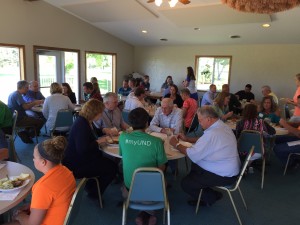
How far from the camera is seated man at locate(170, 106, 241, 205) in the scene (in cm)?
247

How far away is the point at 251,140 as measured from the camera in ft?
10.8

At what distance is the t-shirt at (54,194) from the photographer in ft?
5.15

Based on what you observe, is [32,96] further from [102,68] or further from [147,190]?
[147,190]

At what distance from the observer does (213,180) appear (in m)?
2.59

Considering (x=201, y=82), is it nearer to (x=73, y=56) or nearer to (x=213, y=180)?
(x=73, y=56)

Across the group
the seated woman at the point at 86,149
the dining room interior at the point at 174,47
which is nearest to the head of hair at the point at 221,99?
the dining room interior at the point at 174,47

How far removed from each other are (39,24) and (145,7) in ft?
8.63

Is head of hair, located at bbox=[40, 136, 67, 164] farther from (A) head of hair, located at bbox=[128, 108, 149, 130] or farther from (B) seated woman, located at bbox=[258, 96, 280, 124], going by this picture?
(B) seated woman, located at bbox=[258, 96, 280, 124]

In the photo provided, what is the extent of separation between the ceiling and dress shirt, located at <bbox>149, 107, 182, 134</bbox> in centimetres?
308

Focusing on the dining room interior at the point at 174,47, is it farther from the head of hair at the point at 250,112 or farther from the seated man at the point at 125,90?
the seated man at the point at 125,90

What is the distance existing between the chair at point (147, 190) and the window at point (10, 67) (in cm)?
540

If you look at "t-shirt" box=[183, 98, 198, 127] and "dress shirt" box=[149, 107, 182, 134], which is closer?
"dress shirt" box=[149, 107, 182, 134]

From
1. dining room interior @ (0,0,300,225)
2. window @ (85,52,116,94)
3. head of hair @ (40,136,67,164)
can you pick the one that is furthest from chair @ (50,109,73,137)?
window @ (85,52,116,94)

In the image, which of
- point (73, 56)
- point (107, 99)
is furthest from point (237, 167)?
point (73, 56)
